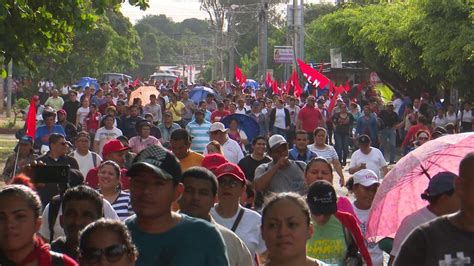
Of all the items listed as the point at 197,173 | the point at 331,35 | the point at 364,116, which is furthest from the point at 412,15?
the point at 197,173

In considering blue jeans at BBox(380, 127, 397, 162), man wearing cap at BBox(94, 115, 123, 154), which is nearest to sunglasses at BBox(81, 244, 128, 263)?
man wearing cap at BBox(94, 115, 123, 154)

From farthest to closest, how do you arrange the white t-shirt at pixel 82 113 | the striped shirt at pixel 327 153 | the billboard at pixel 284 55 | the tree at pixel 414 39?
the billboard at pixel 284 55 → the tree at pixel 414 39 → the white t-shirt at pixel 82 113 → the striped shirt at pixel 327 153

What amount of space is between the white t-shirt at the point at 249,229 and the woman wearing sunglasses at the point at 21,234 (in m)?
2.30

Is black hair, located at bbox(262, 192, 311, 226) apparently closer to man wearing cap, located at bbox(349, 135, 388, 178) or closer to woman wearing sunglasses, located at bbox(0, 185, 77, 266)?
woman wearing sunglasses, located at bbox(0, 185, 77, 266)

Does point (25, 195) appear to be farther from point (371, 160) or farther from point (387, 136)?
point (387, 136)

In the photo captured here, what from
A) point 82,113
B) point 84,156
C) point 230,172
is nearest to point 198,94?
point 82,113

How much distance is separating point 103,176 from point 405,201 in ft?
9.97

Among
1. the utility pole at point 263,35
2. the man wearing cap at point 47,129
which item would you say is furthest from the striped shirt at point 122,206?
the utility pole at point 263,35

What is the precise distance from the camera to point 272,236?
526 cm

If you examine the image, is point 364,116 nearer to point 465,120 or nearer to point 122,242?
point 465,120

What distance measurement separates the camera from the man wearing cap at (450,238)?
482cm

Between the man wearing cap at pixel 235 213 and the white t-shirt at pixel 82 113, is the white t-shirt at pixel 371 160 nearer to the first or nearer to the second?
the man wearing cap at pixel 235 213

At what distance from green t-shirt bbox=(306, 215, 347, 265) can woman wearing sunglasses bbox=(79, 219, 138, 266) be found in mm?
2679

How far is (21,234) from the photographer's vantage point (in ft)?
16.7
